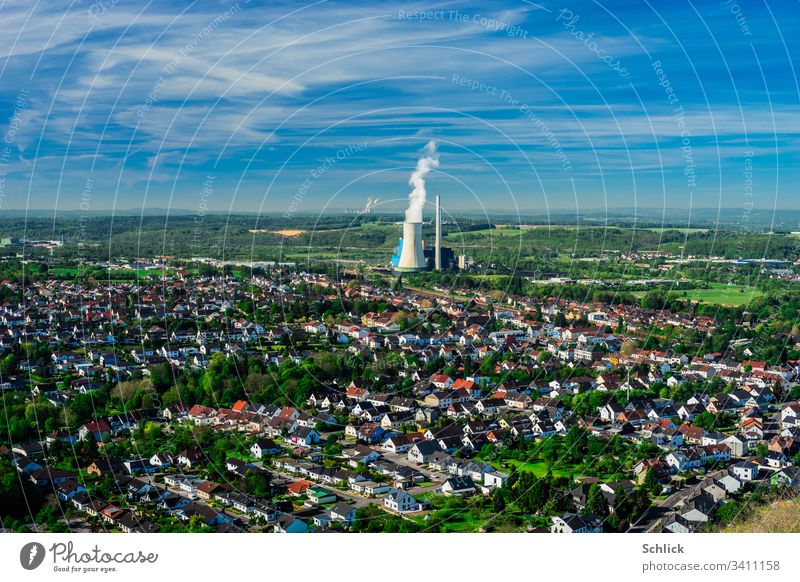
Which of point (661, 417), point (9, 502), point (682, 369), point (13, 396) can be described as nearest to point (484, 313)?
point (682, 369)

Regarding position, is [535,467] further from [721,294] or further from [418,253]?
[418,253]

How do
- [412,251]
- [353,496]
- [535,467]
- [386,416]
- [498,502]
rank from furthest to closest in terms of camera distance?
[412,251], [386,416], [535,467], [353,496], [498,502]

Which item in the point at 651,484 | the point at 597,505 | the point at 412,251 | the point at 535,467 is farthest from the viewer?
the point at 412,251

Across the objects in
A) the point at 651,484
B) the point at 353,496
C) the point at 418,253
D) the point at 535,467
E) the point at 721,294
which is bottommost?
the point at 353,496

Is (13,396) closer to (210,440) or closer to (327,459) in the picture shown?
(210,440)

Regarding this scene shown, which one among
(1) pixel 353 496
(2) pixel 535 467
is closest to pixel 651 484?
(2) pixel 535 467

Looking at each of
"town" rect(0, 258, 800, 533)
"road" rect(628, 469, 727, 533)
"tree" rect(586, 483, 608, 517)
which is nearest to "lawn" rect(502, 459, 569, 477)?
"town" rect(0, 258, 800, 533)
